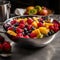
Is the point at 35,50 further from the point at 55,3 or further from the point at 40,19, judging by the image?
the point at 55,3

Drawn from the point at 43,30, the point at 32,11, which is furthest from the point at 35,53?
the point at 32,11

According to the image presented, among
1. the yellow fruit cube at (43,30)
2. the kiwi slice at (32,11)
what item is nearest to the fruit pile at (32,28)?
the yellow fruit cube at (43,30)

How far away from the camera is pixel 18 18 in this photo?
3.51ft

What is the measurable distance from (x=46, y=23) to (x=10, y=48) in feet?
0.72

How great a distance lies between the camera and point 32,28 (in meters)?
0.89

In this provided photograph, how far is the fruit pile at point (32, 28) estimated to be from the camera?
0.85m

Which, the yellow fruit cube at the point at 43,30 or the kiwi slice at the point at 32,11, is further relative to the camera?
the kiwi slice at the point at 32,11

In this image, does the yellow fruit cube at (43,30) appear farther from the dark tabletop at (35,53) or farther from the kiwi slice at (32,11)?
the kiwi slice at (32,11)

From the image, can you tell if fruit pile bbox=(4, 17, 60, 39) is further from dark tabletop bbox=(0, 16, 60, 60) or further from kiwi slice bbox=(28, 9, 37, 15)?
kiwi slice bbox=(28, 9, 37, 15)

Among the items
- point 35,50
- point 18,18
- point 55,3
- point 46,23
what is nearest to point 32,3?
point 55,3

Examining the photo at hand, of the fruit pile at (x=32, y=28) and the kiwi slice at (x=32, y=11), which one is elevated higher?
the fruit pile at (x=32, y=28)

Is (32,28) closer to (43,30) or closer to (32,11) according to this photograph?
(43,30)

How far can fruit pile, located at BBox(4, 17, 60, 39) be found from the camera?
33.6 inches

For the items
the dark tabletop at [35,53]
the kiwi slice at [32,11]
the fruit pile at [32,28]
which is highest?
the fruit pile at [32,28]
